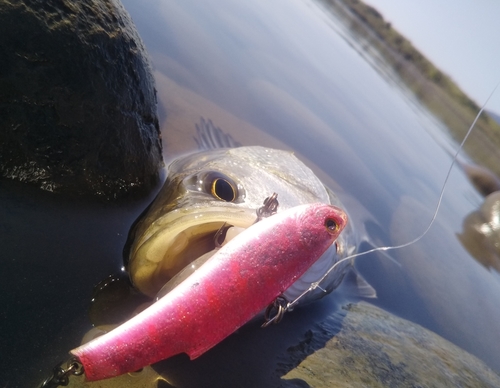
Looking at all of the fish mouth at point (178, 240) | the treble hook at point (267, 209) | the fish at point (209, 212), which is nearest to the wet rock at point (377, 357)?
the fish at point (209, 212)

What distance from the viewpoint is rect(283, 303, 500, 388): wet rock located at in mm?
2396

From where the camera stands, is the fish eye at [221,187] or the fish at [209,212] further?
the fish eye at [221,187]

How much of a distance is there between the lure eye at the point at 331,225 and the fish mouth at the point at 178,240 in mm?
436

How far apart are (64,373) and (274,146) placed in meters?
4.32

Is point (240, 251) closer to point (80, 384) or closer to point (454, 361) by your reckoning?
point (80, 384)

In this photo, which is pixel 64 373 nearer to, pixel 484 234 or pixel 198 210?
pixel 198 210

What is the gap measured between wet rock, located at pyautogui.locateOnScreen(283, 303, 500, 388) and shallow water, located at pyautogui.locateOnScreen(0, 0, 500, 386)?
0.19 metres

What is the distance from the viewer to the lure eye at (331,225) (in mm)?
1652

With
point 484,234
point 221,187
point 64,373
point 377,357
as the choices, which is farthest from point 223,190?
point 484,234

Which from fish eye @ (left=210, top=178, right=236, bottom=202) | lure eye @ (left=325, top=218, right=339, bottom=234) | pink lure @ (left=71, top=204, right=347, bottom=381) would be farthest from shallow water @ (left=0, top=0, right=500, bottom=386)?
lure eye @ (left=325, top=218, right=339, bottom=234)

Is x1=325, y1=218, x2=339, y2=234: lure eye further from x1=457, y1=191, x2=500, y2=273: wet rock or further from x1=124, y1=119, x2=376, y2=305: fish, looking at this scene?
x1=457, y1=191, x2=500, y2=273: wet rock

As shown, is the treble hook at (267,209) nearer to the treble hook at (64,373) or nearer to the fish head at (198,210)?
the fish head at (198,210)

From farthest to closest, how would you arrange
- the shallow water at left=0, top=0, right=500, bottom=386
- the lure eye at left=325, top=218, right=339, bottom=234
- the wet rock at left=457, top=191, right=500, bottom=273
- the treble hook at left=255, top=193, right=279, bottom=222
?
the wet rock at left=457, top=191, right=500, bottom=273 < the shallow water at left=0, top=0, right=500, bottom=386 < the treble hook at left=255, top=193, right=279, bottom=222 < the lure eye at left=325, top=218, right=339, bottom=234

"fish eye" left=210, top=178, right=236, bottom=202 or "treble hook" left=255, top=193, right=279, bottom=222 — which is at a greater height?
"treble hook" left=255, top=193, right=279, bottom=222
